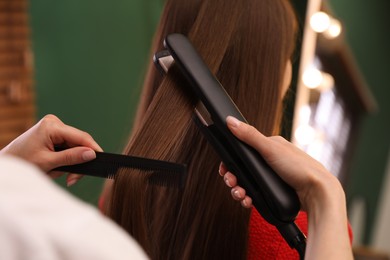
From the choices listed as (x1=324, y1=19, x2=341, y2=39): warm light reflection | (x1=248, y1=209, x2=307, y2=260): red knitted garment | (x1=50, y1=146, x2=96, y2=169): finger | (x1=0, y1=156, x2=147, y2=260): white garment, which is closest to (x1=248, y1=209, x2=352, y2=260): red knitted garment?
(x1=248, y1=209, x2=307, y2=260): red knitted garment

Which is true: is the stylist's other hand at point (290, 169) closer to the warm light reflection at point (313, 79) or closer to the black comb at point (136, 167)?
the black comb at point (136, 167)

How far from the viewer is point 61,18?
2.07 metres

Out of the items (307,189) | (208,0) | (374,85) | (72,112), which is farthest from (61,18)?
(374,85)

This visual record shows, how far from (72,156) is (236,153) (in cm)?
17

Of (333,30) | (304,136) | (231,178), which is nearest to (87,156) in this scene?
(231,178)

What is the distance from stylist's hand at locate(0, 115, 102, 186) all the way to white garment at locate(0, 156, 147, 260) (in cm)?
43

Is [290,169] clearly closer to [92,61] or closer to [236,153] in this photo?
[236,153]

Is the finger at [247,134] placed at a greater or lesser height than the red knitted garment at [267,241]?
greater

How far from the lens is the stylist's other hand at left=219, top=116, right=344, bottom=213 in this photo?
65 cm

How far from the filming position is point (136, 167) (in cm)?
66

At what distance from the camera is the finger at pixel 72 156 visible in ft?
2.20

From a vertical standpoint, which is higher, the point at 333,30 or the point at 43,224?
the point at 333,30

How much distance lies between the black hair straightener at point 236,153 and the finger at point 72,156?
0.12 m

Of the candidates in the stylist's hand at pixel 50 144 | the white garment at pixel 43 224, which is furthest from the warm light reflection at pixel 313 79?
the white garment at pixel 43 224
